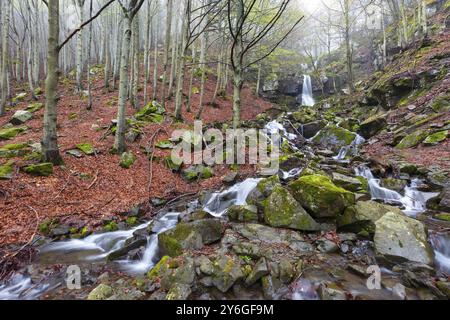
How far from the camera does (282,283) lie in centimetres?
345

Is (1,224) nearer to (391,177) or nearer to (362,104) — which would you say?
(391,177)

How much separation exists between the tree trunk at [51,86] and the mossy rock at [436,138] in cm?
1195

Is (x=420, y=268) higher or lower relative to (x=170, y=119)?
lower

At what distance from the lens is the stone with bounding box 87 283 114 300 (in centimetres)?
325

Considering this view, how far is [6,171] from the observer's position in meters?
6.17

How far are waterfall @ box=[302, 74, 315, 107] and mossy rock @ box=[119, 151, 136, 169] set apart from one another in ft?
67.3

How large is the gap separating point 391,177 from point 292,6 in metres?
18.2

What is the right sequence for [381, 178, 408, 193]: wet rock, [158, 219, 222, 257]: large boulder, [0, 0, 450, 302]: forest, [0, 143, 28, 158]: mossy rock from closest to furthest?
1. [0, 0, 450, 302]: forest
2. [158, 219, 222, 257]: large boulder
3. [381, 178, 408, 193]: wet rock
4. [0, 143, 28, 158]: mossy rock

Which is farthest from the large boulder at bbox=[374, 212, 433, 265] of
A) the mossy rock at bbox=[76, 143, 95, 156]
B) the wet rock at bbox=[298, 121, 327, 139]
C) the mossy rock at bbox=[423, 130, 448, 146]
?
the wet rock at bbox=[298, 121, 327, 139]

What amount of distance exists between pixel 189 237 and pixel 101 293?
151cm

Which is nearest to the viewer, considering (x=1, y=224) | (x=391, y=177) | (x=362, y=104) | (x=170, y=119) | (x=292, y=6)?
(x=1, y=224)

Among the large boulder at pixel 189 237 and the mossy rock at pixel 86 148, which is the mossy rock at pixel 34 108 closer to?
the mossy rock at pixel 86 148

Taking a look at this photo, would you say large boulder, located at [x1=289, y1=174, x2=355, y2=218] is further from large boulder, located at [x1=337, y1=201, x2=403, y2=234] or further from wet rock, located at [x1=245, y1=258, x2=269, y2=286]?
wet rock, located at [x1=245, y1=258, x2=269, y2=286]
